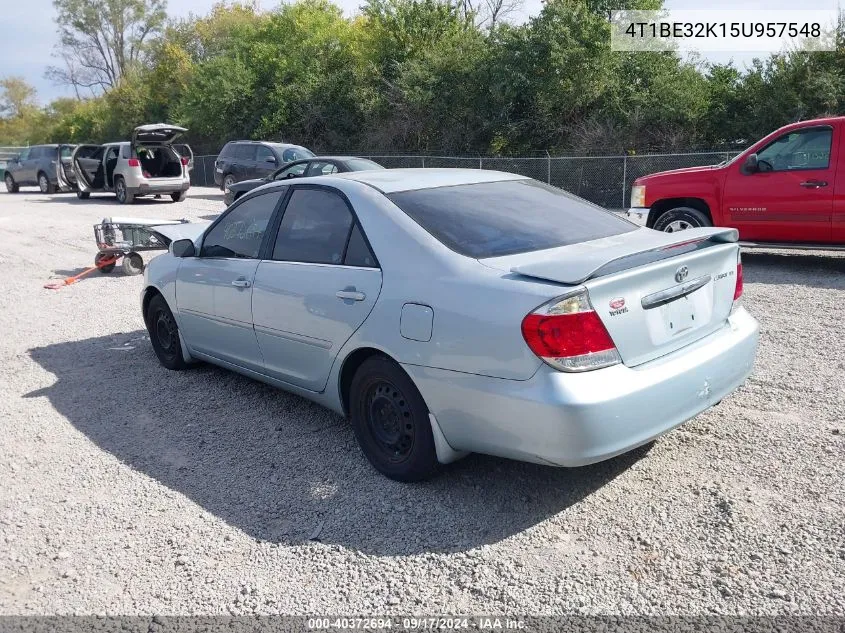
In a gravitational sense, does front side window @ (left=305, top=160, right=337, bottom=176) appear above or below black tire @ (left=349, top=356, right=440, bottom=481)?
above

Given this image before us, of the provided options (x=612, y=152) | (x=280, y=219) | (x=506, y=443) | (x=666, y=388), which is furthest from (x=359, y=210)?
(x=612, y=152)

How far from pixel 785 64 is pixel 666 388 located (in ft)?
60.4

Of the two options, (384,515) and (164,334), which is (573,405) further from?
(164,334)

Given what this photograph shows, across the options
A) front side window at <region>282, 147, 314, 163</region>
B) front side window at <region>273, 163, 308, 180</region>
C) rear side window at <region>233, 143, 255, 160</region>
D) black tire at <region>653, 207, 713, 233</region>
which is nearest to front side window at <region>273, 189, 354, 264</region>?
black tire at <region>653, 207, 713, 233</region>

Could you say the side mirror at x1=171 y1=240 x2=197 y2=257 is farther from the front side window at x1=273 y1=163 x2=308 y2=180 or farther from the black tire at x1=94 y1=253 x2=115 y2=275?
the front side window at x1=273 y1=163 x2=308 y2=180

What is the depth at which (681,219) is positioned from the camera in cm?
Answer: 1004

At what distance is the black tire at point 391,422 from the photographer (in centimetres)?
389

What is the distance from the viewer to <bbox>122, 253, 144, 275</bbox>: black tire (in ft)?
36.0

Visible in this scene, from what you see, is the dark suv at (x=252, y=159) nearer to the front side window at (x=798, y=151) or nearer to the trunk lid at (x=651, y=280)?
the front side window at (x=798, y=151)

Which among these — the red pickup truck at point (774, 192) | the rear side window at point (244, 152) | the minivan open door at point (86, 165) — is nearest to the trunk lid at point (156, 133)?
the rear side window at point (244, 152)

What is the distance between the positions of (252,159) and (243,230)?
59.1ft

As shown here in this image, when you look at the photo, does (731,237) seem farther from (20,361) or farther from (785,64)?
(785,64)

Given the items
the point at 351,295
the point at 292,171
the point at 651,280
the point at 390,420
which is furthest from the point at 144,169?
the point at 651,280

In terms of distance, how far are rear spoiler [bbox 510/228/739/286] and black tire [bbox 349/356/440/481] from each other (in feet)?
2.85
